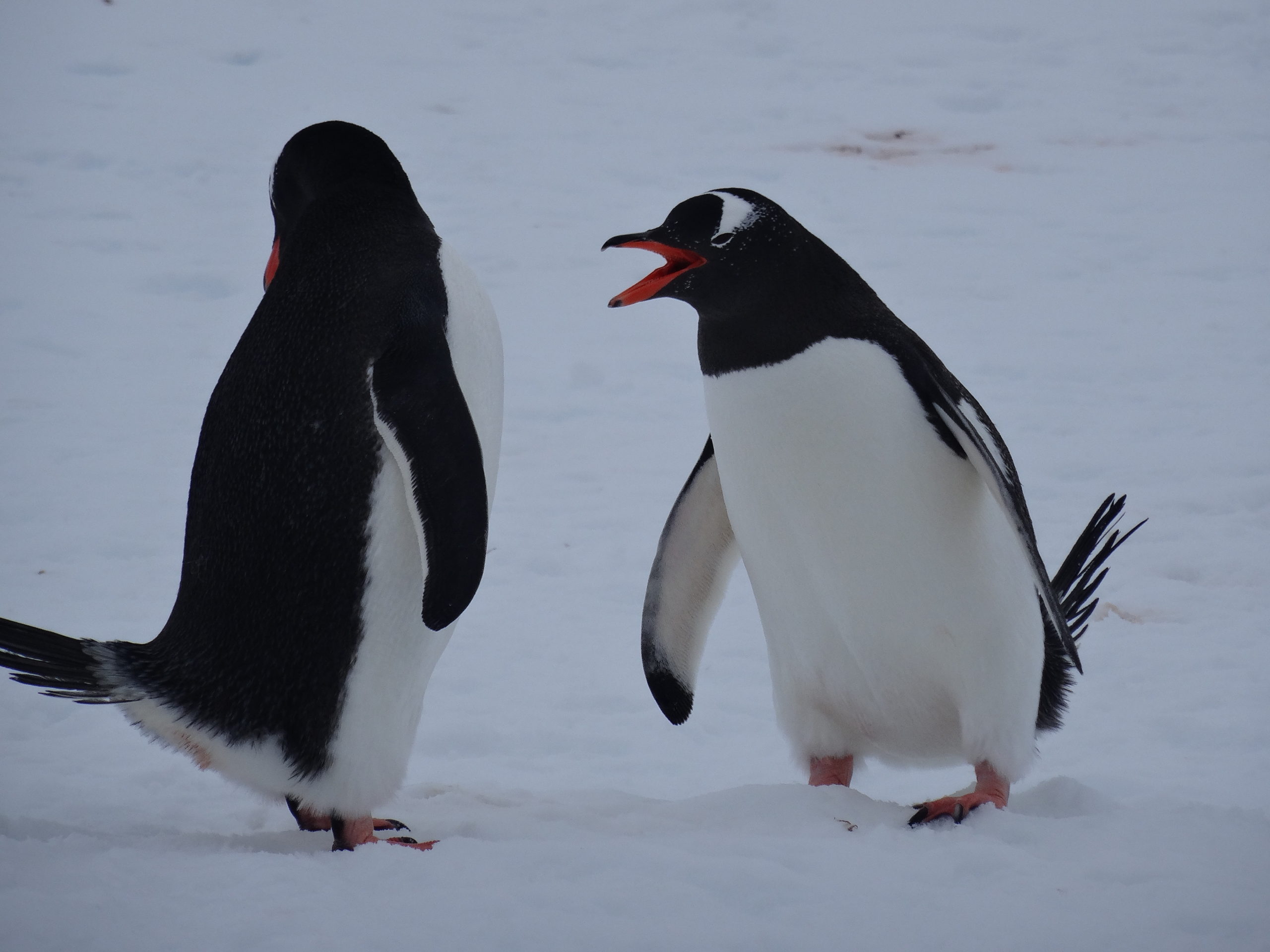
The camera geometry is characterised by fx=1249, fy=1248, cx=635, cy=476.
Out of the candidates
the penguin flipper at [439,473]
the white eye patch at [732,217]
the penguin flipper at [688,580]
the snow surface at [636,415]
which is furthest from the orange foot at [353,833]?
the white eye patch at [732,217]

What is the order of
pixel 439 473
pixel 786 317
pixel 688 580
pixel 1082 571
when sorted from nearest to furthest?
pixel 439 473 < pixel 786 317 < pixel 688 580 < pixel 1082 571

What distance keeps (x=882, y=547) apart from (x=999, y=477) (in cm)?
20

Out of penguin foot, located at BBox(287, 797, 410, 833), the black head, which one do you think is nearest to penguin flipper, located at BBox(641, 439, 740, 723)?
the black head

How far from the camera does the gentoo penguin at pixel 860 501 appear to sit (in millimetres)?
1835

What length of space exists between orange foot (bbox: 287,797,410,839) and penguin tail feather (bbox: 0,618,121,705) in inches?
11.5

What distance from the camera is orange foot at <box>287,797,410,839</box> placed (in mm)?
1772

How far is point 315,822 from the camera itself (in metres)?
1.78

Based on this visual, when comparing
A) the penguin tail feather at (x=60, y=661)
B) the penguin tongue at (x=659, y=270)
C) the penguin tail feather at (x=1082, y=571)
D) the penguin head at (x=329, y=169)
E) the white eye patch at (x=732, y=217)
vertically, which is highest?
the penguin head at (x=329, y=169)

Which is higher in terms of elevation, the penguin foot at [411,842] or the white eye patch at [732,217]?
the white eye patch at [732,217]

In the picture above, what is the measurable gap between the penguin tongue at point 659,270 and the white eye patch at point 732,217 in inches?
1.8

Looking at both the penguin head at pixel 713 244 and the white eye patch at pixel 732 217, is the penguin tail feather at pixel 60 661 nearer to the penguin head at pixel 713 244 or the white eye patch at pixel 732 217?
the penguin head at pixel 713 244

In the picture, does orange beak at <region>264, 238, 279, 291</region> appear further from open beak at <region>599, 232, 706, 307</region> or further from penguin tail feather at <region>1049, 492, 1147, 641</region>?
penguin tail feather at <region>1049, 492, 1147, 641</region>

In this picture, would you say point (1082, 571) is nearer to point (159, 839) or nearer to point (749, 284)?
point (749, 284)

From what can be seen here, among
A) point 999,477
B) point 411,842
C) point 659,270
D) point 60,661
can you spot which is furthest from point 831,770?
point 60,661
